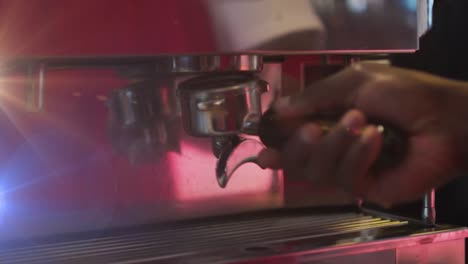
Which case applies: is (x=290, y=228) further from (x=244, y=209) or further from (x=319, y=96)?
(x=319, y=96)

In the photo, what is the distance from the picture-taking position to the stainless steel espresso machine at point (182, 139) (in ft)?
1.95

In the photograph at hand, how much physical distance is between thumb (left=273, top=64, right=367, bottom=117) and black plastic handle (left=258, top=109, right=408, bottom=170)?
0.01 metres

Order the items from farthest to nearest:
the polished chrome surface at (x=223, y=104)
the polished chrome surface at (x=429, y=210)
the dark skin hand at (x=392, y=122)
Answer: the polished chrome surface at (x=429, y=210)
the polished chrome surface at (x=223, y=104)
the dark skin hand at (x=392, y=122)

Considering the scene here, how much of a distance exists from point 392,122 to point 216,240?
271 mm

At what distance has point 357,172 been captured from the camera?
510 millimetres

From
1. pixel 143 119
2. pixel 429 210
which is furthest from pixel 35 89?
pixel 429 210

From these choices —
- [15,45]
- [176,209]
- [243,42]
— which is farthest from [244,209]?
[15,45]

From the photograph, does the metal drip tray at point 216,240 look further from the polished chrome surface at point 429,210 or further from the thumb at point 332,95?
the thumb at point 332,95

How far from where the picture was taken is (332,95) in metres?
0.54

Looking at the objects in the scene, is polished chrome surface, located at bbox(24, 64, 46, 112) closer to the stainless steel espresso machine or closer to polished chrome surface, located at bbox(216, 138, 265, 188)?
the stainless steel espresso machine

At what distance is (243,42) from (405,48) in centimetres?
19

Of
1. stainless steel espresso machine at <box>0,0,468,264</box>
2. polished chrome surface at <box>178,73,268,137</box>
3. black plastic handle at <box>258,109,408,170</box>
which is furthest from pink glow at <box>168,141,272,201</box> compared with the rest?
black plastic handle at <box>258,109,408,170</box>

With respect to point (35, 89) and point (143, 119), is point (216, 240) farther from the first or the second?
point (35, 89)

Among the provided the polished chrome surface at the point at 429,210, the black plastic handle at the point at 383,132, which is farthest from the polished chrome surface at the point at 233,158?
the polished chrome surface at the point at 429,210
